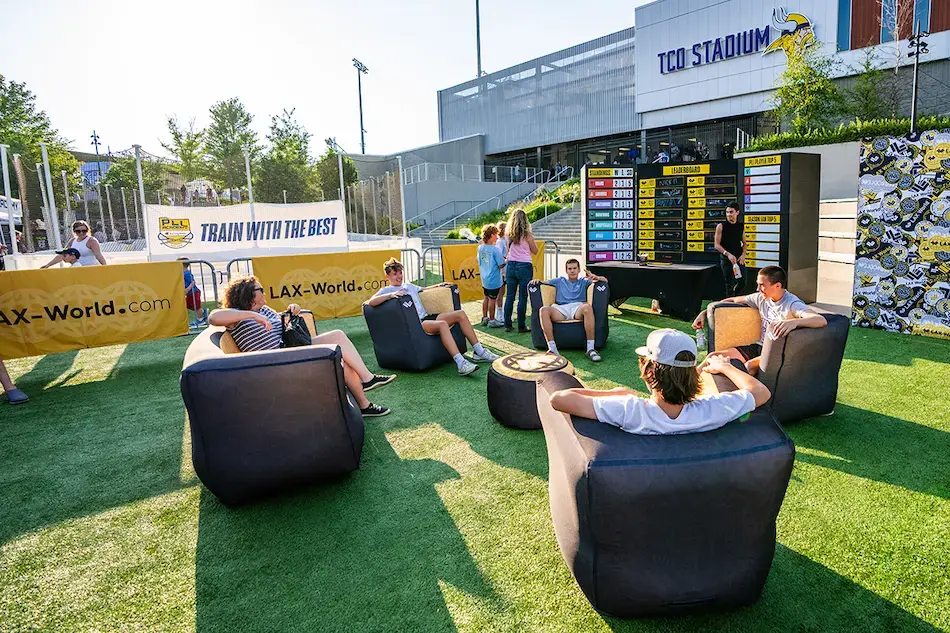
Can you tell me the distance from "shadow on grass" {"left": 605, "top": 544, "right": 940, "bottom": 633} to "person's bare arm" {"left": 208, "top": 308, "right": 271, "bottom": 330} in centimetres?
309

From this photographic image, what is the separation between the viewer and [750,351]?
15.9ft

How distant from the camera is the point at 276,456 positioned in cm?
335

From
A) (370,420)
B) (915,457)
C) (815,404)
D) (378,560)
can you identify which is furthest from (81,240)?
(915,457)

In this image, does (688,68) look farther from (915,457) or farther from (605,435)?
(605,435)

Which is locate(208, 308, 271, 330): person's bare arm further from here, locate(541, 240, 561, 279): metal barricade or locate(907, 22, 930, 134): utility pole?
locate(907, 22, 930, 134): utility pole

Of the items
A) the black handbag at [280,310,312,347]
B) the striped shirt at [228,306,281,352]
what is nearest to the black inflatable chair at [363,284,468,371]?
the black handbag at [280,310,312,347]

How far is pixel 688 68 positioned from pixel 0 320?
92.6 ft

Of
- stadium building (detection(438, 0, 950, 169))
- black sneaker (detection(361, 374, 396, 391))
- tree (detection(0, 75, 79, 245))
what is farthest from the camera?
tree (detection(0, 75, 79, 245))

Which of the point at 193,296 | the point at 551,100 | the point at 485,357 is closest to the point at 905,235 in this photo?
the point at 485,357

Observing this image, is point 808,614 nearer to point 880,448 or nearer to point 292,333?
point 880,448

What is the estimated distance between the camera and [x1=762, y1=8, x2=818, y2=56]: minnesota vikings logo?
22.2 meters

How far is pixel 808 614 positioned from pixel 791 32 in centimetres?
2659

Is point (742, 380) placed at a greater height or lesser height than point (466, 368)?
greater

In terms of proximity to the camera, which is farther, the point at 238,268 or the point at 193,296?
the point at 238,268
